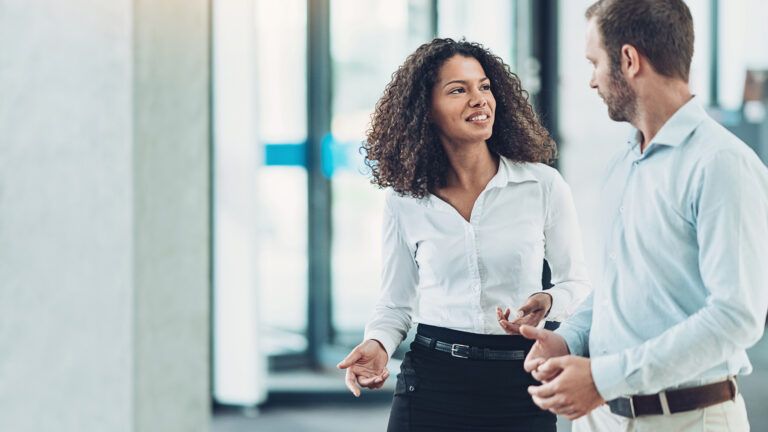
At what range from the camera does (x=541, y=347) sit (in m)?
1.60

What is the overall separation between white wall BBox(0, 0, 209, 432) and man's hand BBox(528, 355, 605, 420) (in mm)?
1268

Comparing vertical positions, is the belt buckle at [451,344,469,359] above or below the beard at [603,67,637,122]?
below

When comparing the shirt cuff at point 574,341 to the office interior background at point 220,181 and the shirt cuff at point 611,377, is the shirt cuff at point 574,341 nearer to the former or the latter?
the shirt cuff at point 611,377

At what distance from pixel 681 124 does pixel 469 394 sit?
0.72m

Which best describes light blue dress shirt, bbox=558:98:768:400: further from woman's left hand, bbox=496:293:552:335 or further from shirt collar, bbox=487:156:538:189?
shirt collar, bbox=487:156:538:189

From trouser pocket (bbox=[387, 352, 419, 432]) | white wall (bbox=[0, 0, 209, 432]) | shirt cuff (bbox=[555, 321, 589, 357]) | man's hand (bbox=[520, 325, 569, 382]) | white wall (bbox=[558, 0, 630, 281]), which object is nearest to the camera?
man's hand (bbox=[520, 325, 569, 382])

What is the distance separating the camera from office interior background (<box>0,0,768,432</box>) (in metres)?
2.26

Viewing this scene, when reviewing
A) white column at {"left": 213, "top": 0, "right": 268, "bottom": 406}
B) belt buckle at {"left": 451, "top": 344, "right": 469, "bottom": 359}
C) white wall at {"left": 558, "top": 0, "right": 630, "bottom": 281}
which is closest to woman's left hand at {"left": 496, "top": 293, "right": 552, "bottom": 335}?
belt buckle at {"left": 451, "top": 344, "right": 469, "bottom": 359}

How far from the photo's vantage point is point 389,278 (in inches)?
80.8

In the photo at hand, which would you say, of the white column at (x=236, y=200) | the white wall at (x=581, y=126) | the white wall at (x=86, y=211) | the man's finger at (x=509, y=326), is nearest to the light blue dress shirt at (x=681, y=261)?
the man's finger at (x=509, y=326)

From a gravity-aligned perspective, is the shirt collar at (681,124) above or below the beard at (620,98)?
below

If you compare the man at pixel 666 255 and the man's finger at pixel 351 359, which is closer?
the man at pixel 666 255

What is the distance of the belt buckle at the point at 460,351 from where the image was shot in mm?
1884

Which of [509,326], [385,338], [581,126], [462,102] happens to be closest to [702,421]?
[509,326]
